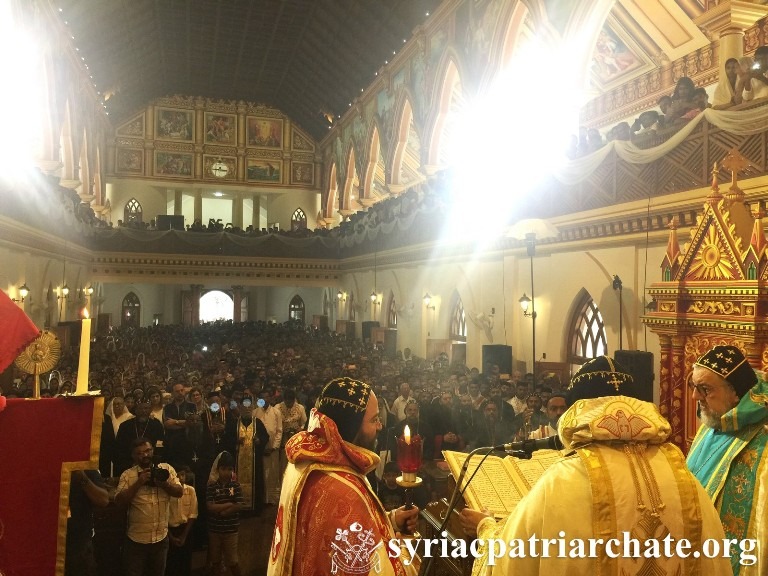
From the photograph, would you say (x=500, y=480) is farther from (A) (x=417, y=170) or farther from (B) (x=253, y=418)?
(A) (x=417, y=170)

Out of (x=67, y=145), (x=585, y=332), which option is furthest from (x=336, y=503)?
(x=67, y=145)

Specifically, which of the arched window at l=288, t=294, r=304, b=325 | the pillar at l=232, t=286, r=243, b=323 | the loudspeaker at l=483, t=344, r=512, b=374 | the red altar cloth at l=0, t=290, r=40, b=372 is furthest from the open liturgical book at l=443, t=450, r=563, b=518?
the pillar at l=232, t=286, r=243, b=323

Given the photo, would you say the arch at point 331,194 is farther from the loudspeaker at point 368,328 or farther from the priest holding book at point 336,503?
the priest holding book at point 336,503

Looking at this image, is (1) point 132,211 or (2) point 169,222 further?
(1) point 132,211

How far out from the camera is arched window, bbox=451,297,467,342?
15555mm

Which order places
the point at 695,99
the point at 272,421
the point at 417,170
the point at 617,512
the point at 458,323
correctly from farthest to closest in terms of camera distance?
the point at 417,170 → the point at 458,323 → the point at 695,99 → the point at 272,421 → the point at 617,512

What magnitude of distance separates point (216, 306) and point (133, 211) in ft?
24.8

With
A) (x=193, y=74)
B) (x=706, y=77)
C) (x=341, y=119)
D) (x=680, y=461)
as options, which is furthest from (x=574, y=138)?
(x=193, y=74)

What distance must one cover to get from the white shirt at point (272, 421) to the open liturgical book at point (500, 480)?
513 centimetres

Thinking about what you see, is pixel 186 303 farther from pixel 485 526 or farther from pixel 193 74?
pixel 485 526

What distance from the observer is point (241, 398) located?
8.62 metres

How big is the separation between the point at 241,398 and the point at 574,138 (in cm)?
716

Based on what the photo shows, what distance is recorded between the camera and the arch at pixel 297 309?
113 feet

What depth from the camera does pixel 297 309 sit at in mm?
34500
